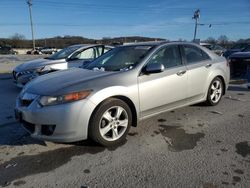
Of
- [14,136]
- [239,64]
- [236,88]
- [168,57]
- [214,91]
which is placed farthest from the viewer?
[239,64]

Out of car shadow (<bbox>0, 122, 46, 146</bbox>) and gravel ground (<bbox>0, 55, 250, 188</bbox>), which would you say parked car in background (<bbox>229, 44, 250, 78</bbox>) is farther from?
car shadow (<bbox>0, 122, 46, 146</bbox>)

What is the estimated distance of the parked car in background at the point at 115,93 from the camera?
3524 mm

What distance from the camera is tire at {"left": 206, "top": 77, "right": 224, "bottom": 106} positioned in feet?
18.3

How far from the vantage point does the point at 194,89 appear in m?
5.05

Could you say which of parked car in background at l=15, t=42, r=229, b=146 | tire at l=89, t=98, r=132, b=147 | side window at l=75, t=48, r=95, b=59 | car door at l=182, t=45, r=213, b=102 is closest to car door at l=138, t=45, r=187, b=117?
parked car in background at l=15, t=42, r=229, b=146

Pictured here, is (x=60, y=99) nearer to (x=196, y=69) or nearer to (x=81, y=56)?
(x=196, y=69)

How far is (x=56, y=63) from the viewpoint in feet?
27.3

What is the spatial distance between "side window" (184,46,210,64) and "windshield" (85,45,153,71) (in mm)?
874

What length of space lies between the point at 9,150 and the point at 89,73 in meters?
1.61

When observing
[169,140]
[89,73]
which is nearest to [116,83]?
[89,73]

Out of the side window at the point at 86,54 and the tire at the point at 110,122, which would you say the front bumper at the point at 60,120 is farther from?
the side window at the point at 86,54

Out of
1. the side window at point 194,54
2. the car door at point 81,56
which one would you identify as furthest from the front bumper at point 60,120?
the car door at point 81,56

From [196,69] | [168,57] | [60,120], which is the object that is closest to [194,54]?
[196,69]

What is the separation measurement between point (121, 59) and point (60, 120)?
1829 millimetres
